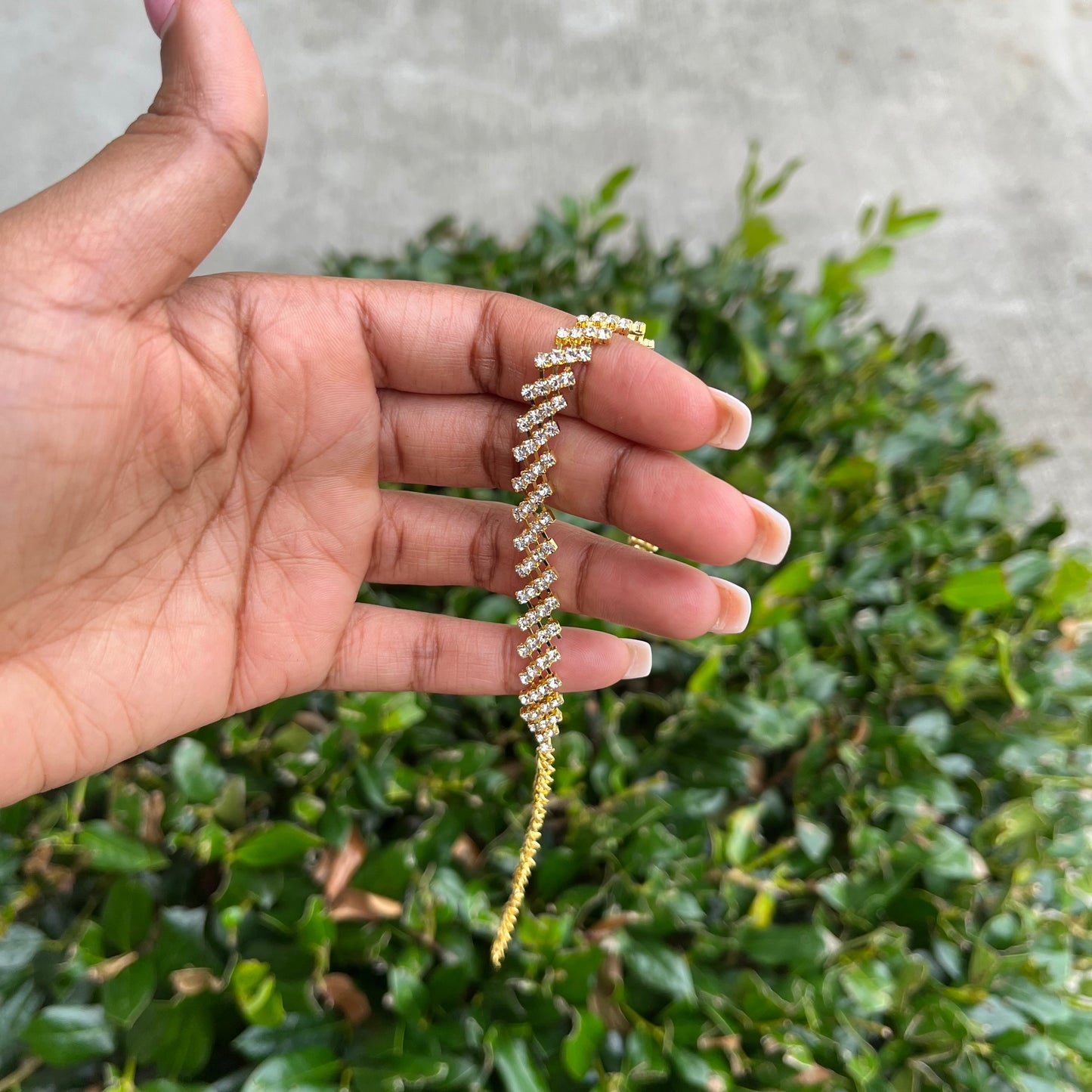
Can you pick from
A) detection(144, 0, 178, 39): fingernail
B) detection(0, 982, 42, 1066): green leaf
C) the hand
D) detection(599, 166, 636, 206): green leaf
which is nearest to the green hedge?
detection(0, 982, 42, 1066): green leaf

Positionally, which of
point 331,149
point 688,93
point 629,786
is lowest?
point 629,786

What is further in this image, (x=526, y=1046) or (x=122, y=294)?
(x=526, y=1046)

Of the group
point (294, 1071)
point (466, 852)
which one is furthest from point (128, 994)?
point (466, 852)

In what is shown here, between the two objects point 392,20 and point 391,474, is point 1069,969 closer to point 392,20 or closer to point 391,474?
point 391,474

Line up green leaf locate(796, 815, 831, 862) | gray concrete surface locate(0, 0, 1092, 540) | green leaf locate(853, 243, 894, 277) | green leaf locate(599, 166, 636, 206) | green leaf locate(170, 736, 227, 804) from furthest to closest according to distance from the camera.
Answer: gray concrete surface locate(0, 0, 1092, 540)
green leaf locate(599, 166, 636, 206)
green leaf locate(853, 243, 894, 277)
green leaf locate(796, 815, 831, 862)
green leaf locate(170, 736, 227, 804)

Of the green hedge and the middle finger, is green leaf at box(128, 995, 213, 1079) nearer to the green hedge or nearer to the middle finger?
the green hedge

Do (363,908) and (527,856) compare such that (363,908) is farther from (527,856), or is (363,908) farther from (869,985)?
(869,985)

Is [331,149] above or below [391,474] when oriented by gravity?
above

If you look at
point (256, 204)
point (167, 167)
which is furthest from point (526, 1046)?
point (256, 204)
